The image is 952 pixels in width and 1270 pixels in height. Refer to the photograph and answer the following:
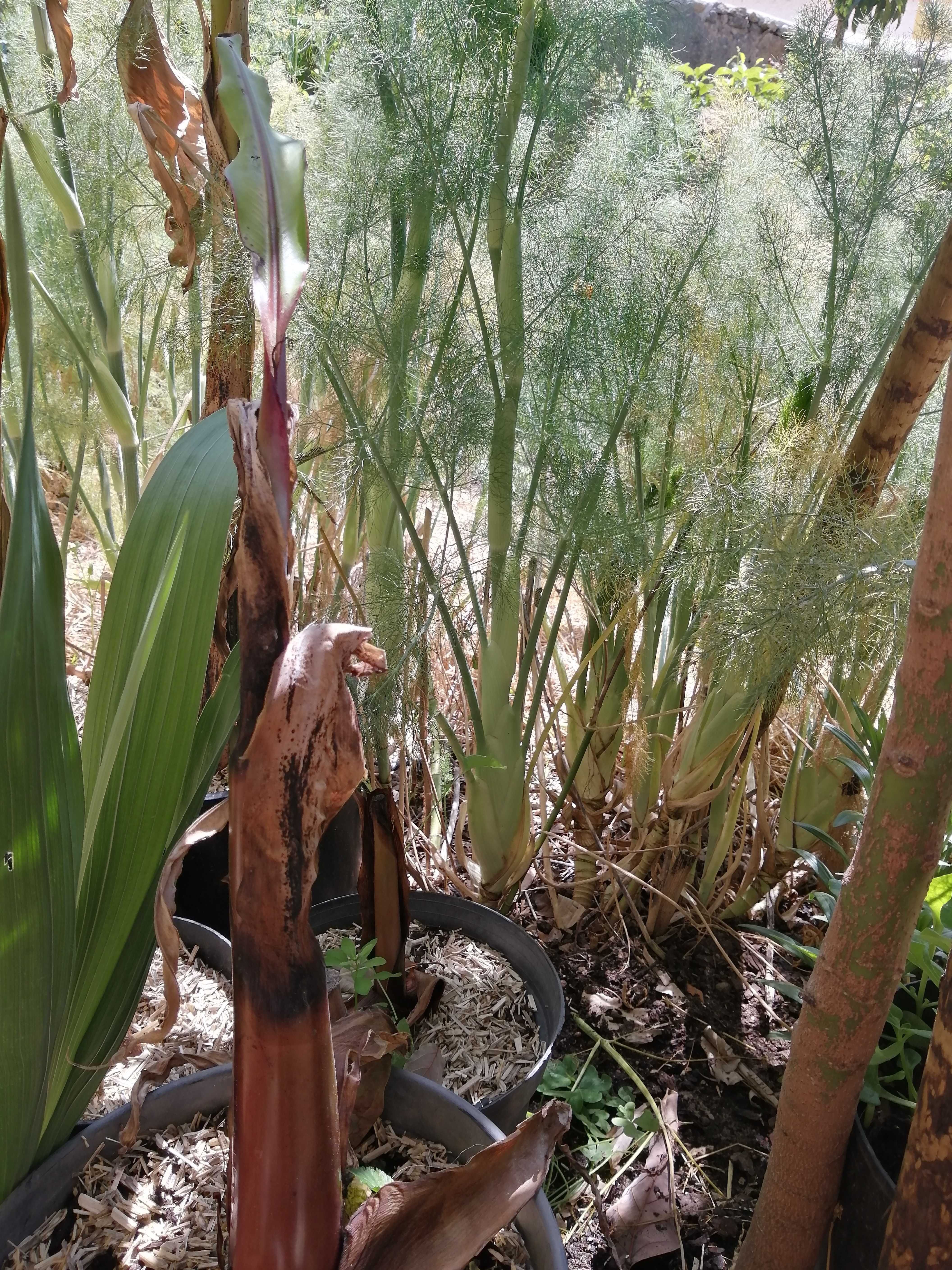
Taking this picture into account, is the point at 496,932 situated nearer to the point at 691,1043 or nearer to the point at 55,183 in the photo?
the point at 691,1043

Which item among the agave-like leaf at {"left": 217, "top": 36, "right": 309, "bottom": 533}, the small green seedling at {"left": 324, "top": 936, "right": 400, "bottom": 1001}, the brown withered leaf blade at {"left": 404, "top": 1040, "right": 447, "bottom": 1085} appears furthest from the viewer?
the brown withered leaf blade at {"left": 404, "top": 1040, "right": 447, "bottom": 1085}

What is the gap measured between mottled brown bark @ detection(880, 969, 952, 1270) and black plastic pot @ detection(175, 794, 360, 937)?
0.70 metres

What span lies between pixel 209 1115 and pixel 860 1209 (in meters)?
0.45

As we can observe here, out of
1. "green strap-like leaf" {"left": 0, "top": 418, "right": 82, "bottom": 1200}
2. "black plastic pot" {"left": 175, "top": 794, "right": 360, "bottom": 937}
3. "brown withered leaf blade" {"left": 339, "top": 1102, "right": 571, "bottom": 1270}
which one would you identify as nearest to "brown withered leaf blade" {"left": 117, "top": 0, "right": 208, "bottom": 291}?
"green strap-like leaf" {"left": 0, "top": 418, "right": 82, "bottom": 1200}

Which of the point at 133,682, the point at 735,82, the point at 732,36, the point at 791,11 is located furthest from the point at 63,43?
the point at 791,11

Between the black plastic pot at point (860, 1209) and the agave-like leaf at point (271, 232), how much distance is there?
55 cm

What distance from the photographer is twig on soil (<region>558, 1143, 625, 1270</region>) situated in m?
0.77

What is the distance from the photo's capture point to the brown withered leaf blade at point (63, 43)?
82 cm

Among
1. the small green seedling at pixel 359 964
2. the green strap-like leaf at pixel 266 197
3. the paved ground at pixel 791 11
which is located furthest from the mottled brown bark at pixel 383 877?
the paved ground at pixel 791 11

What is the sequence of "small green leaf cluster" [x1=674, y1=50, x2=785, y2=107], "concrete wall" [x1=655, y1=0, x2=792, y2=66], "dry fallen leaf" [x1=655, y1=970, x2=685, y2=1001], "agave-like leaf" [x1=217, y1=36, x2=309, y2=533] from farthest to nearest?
1. "concrete wall" [x1=655, y1=0, x2=792, y2=66]
2. "small green leaf cluster" [x1=674, y1=50, x2=785, y2=107]
3. "dry fallen leaf" [x1=655, y1=970, x2=685, y2=1001]
4. "agave-like leaf" [x1=217, y1=36, x2=309, y2=533]

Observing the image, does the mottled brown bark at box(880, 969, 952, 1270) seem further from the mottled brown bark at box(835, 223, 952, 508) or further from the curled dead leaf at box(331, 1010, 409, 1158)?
the mottled brown bark at box(835, 223, 952, 508)

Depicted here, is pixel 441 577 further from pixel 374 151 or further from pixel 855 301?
pixel 855 301

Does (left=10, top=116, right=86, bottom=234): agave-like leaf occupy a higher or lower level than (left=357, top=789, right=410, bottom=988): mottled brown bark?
higher

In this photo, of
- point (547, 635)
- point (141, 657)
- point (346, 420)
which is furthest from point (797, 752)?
point (141, 657)
